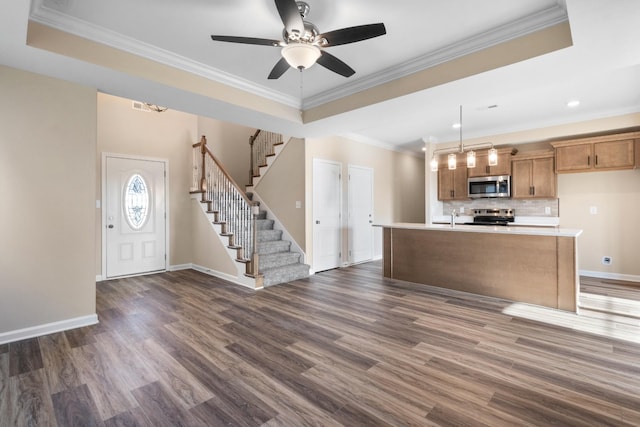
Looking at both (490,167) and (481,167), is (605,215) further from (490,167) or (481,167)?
(481,167)

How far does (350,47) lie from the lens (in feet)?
9.96

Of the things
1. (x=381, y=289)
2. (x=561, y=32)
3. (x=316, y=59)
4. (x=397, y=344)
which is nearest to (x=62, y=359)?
(x=397, y=344)

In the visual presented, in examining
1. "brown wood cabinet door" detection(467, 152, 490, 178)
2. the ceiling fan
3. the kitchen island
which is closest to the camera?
the ceiling fan

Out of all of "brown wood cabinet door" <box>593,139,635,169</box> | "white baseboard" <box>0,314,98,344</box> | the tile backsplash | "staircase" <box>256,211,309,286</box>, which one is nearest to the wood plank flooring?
"white baseboard" <box>0,314,98,344</box>

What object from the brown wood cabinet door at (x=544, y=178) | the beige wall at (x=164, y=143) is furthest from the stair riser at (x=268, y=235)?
the brown wood cabinet door at (x=544, y=178)

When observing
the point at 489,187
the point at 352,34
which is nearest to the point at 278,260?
the point at 352,34

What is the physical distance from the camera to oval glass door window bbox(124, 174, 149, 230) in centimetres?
562

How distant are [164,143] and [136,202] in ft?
4.28

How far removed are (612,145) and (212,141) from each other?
7.76 metres

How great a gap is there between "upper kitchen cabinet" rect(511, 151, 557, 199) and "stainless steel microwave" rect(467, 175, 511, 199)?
0.14 meters

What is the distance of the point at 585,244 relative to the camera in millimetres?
5527

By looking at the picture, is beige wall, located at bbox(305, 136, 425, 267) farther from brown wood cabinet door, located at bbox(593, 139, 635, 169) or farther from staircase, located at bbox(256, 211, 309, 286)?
brown wood cabinet door, located at bbox(593, 139, 635, 169)

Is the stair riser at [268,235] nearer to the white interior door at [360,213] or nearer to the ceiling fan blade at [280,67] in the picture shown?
the white interior door at [360,213]

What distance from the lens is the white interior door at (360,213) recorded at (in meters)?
6.60
